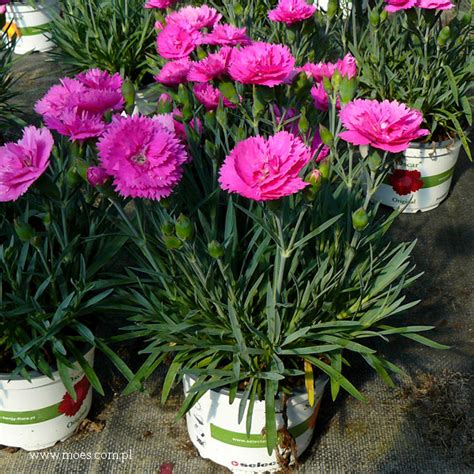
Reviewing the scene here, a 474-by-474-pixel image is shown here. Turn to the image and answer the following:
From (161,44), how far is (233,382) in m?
0.72

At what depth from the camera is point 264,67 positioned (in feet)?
3.65

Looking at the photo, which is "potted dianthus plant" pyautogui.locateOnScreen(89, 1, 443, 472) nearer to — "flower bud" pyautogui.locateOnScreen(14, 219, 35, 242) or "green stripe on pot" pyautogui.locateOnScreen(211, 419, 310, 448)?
"green stripe on pot" pyautogui.locateOnScreen(211, 419, 310, 448)

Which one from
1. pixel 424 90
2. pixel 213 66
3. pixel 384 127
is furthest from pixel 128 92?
pixel 424 90

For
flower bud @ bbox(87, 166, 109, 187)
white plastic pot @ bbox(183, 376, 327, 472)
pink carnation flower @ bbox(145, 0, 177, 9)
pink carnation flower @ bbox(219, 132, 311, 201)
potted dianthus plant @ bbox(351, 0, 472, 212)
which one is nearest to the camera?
pink carnation flower @ bbox(219, 132, 311, 201)

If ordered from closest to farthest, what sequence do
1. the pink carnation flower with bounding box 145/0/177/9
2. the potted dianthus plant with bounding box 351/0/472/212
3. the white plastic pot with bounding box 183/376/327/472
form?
the white plastic pot with bounding box 183/376/327/472
the pink carnation flower with bounding box 145/0/177/9
the potted dianthus plant with bounding box 351/0/472/212

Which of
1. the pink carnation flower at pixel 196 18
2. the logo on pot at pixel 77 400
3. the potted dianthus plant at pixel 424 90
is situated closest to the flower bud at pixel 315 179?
the pink carnation flower at pixel 196 18

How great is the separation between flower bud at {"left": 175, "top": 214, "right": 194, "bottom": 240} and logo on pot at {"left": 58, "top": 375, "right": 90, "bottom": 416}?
56 cm

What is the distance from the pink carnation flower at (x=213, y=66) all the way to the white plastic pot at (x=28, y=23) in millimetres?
2432

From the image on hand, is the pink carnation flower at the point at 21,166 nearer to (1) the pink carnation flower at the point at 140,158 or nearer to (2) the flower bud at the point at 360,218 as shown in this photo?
(1) the pink carnation flower at the point at 140,158

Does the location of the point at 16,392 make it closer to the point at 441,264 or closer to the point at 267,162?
the point at 267,162

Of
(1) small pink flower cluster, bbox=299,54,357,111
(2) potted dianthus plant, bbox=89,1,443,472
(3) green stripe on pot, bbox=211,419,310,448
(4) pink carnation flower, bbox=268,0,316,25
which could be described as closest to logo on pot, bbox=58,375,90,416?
(2) potted dianthus plant, bbox=89,1,443,472

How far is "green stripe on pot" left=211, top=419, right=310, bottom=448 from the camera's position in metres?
1.32

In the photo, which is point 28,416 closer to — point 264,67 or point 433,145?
point 264,67

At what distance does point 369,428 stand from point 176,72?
91 cm
